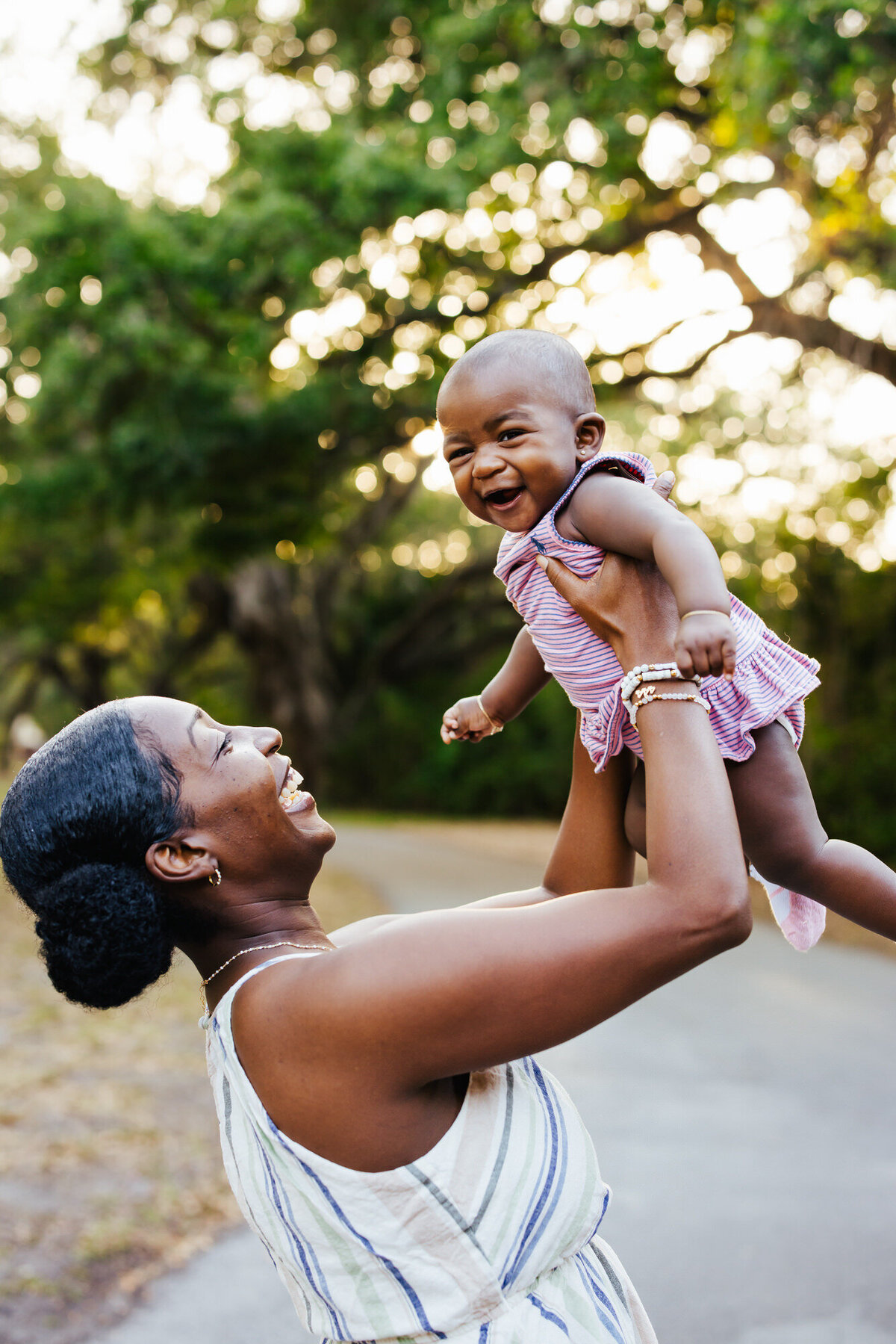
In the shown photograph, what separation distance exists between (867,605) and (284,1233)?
13559 millimetres

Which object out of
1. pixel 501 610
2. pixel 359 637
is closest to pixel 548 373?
pixel 501 610

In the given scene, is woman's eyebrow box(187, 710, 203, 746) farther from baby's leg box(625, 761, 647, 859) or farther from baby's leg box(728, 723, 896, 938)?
baby's leg box(728, 723, 896, 938)

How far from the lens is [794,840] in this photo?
67.6 inches

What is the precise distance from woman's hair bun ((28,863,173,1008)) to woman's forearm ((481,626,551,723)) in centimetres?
73

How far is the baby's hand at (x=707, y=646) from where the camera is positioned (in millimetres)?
1351

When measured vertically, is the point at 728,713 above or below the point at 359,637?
above

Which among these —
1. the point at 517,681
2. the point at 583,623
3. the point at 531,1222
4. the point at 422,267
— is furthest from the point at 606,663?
the point at 422,267

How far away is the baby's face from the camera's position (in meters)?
1.72

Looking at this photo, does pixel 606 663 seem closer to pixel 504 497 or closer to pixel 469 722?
pixel 504 497

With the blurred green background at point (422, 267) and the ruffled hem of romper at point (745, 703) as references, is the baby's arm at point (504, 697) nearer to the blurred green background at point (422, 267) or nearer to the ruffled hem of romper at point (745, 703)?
the ruffled hem of romper at point (745, 703)

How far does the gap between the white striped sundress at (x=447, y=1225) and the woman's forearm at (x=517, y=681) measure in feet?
2.29

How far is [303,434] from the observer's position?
1340 centimetres

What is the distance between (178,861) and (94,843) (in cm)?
12

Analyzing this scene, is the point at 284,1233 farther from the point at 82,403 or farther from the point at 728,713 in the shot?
the point at 82,403
